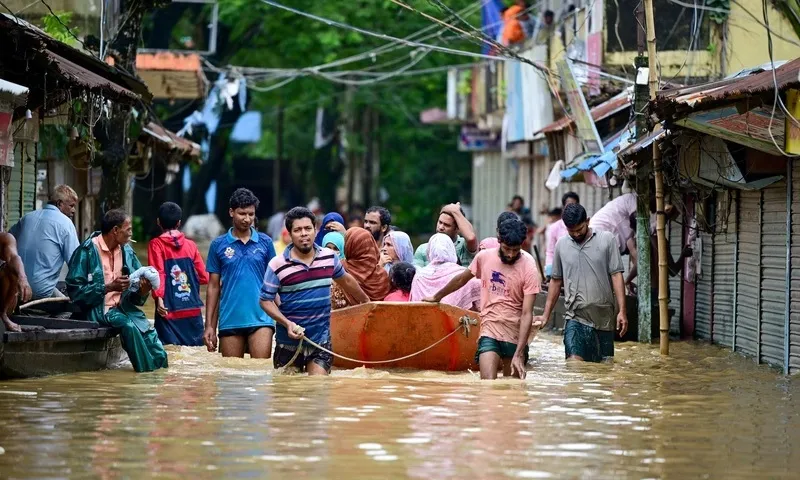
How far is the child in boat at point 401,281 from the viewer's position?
14.2 m

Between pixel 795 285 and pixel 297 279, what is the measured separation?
4.95 m

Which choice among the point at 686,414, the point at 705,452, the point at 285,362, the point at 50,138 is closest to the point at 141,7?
the point at 50,138

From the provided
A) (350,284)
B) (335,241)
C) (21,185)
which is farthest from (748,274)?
(21,185)

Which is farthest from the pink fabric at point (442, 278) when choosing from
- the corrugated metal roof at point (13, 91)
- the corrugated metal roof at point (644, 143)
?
the corrugated metal roof at point (13, 91)

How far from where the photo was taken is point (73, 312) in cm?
1385

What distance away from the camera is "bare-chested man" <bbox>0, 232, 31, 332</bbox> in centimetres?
1203

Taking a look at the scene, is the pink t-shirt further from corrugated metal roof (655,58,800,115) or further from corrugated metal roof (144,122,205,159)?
corrugated metal roof (144,122,205,159)

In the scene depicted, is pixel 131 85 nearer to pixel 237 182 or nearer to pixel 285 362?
pixel 285 362

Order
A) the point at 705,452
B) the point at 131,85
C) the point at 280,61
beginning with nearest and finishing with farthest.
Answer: the point at 705,452 → the point at 131,85 → the point at 280,61

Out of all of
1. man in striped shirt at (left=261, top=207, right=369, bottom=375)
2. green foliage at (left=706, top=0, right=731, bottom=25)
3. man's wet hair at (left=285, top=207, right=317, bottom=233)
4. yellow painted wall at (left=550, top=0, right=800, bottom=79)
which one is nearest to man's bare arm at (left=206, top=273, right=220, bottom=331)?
man in striped shirt at (left=261, top=207, right=369, bottom=375)

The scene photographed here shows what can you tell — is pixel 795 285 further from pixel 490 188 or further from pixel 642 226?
pixel 490 188

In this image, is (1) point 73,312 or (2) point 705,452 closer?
(2) point 705,452

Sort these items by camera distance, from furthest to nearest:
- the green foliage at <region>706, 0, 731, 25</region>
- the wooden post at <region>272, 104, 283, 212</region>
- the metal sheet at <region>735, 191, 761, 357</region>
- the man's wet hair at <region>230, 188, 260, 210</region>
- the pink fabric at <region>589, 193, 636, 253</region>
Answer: the wooden post at <region>272, 104, 283, 212</region>
the green foliage at <region>706, 0, 731, 25</region>
the pink fabric at <region>589, 193, 636, 253</region>
the metal sheet at <region>735, 191, 761, 357</region>
the man's wet hair at <region>230, 188, 260, 210</region>

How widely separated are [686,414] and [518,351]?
181 centimetres
